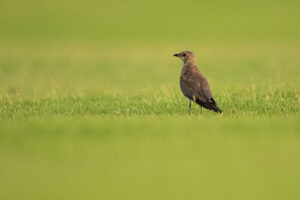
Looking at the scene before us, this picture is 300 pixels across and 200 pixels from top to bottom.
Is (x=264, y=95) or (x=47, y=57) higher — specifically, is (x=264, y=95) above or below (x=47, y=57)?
below

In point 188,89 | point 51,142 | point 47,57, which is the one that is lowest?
point 51,142

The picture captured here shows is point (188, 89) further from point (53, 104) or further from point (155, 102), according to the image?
point (53, 104)

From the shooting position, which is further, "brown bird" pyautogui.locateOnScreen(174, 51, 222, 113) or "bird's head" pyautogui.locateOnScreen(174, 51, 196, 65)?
"bird's head" pyautogui.locateOnScreen(174, 51, 196, 65)

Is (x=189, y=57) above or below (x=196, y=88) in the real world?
above

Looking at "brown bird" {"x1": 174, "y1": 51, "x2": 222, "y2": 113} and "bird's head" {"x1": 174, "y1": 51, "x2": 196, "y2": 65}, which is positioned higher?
"bird's head" {"x1": 174, "y1": 51, "x2": 196, "y2": 65}

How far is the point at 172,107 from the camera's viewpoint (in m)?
12.2

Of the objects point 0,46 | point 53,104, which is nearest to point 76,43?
point 0,46

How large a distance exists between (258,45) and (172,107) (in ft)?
64.1

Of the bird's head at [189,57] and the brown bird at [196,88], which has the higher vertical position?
the bird's head at [189,57]

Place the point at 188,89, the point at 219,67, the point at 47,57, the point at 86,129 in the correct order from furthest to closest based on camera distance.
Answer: the point at 47,57, the point at 219,67, the point at 188,89, the point at 86,129

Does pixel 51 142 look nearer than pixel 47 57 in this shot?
Yes

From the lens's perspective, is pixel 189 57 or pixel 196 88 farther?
pixel 189 57

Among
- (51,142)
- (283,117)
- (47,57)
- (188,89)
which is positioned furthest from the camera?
(47,57)

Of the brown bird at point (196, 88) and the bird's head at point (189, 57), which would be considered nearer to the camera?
the brown bird at point (196, 88)
